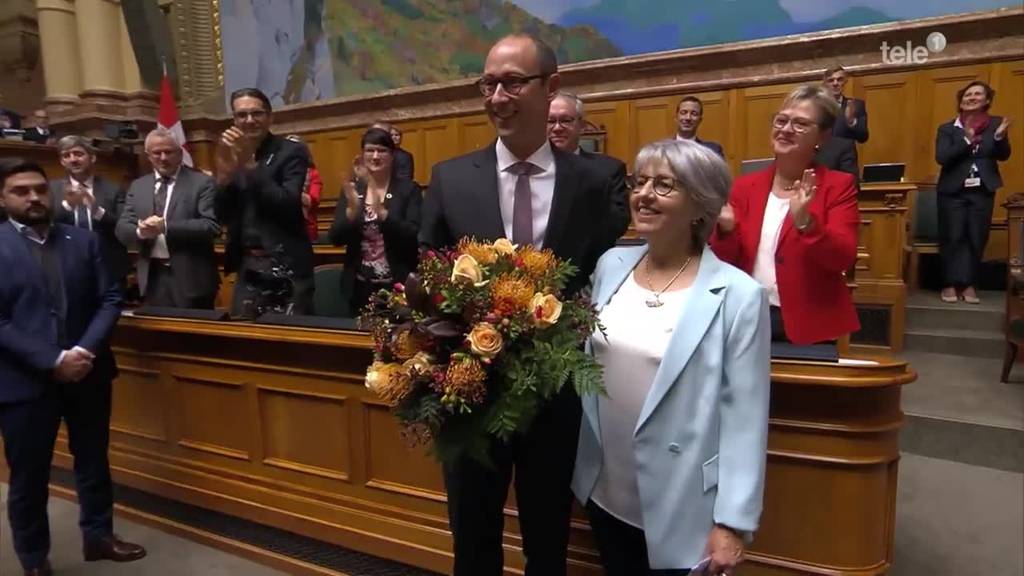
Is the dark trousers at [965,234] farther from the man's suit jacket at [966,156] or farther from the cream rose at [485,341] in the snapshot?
the cream rose at [485,341]

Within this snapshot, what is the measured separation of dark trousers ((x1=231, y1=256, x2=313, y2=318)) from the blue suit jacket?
69.6 inches

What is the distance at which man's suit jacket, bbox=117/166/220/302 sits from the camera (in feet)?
9.52

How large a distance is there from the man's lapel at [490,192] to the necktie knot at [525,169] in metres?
0.04

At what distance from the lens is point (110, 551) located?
254 centimetres

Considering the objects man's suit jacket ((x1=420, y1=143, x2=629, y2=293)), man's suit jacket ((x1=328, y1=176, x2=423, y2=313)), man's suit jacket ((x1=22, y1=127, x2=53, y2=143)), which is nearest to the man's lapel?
man's suit jacket ((x1=420, y1=143, x2=629, y2=293))

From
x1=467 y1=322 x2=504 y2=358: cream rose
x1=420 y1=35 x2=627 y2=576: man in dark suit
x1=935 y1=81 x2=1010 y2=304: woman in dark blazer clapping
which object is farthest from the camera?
x1=935 y1=81 x2=1010 y2=304: woman in dark blazer clapping

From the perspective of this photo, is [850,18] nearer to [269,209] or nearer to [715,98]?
[715,98]

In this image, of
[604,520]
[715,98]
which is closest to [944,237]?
[715,98]

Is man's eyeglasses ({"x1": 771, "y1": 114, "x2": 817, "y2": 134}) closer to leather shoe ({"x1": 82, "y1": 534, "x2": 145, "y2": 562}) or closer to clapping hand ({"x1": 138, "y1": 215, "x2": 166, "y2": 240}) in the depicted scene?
clapping hand ({"x1": 138, "y1": 215, "x2": 166, "y2": 240})

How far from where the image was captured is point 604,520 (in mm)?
1452

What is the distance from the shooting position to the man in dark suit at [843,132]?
128 inches

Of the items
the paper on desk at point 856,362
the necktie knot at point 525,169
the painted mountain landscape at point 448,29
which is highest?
the painted mountain landscape at point 448,29

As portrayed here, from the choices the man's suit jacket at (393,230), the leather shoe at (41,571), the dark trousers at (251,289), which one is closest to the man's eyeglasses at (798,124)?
the man's suit jacket at (393,230)

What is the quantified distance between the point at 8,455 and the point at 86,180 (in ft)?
5.24
